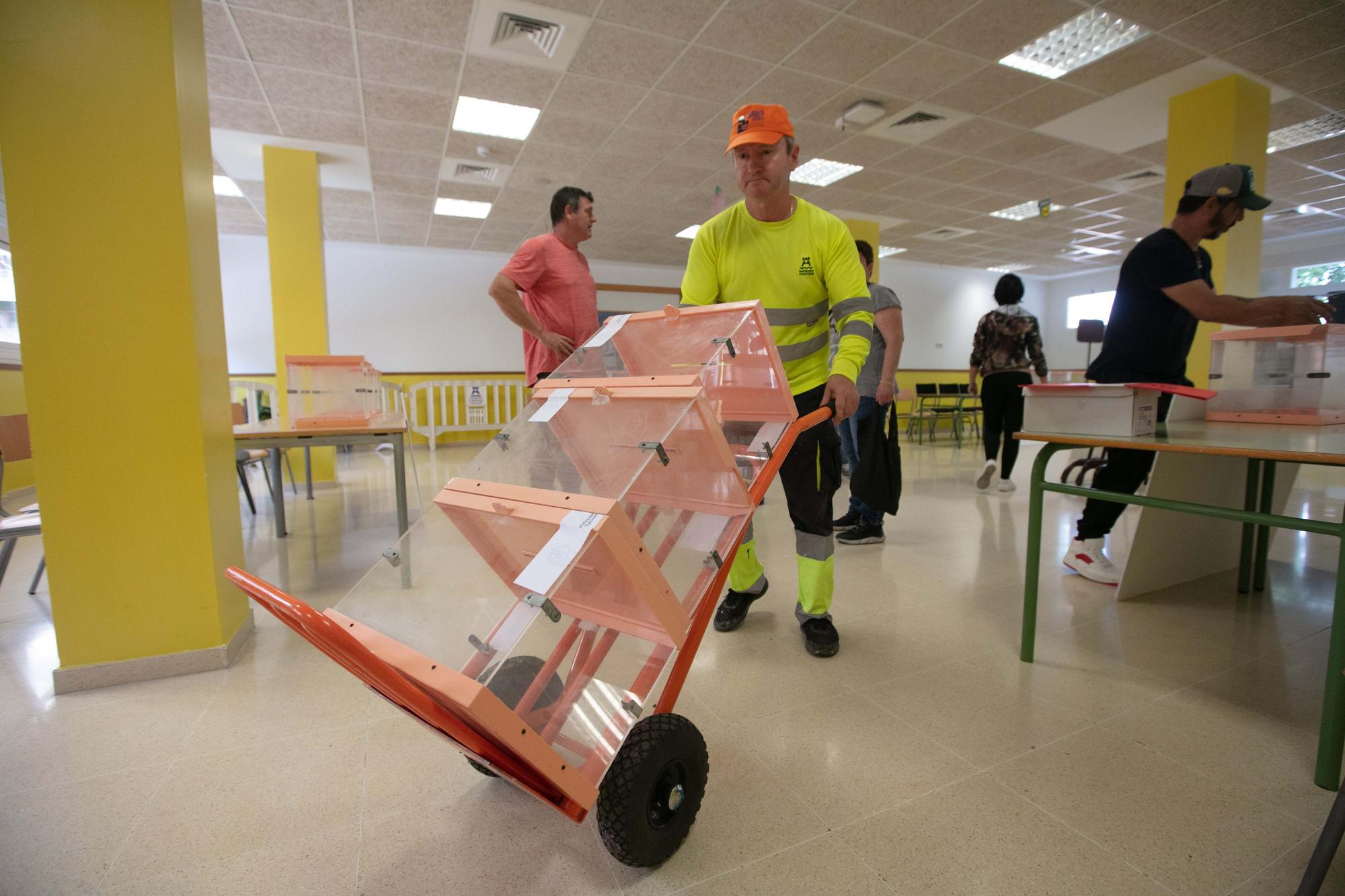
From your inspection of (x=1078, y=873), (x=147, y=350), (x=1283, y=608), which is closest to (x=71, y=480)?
(x=147, y=350)

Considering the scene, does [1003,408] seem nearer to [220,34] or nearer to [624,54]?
[624,54]

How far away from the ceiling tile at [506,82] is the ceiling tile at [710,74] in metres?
0.86

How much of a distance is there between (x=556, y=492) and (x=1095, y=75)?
5.48 meters

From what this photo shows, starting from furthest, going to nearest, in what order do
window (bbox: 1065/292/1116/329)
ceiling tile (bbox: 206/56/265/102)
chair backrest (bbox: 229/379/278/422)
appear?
window (bbox: 1065/292/1116/329) < chair backrest (bbox: 229/379/278/422) < ceiling tile (bbox: 206/56/265/102)

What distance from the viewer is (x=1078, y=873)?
104 cm

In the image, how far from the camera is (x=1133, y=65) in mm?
4246

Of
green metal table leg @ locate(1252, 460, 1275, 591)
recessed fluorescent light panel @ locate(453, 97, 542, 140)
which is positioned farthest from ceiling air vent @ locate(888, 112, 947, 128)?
green metal table leg @ locate(1252, 460, 1275, 591)

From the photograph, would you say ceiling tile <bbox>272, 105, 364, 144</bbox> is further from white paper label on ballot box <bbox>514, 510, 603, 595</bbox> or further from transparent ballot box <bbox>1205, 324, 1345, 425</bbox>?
transparent ballot box <bbox>1205, 324, 1345, 425</bbox>

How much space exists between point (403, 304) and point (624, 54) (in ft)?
21.9

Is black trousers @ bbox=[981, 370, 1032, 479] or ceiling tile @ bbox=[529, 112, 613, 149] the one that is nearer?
black trousers @ bbox=[981, 370, 1032, 479]

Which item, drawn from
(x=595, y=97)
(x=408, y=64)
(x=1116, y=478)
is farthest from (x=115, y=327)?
(x=595, y=97)

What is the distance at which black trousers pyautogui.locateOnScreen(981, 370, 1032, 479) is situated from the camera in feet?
14.7

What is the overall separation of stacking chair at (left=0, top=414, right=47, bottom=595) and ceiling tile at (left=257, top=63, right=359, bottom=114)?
9.59ft

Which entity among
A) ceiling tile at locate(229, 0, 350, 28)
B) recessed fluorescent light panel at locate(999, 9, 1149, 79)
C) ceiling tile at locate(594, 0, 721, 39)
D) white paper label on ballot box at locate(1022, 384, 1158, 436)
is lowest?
white paper label on ballot box at locate(1022, 384, 1158, 436)
